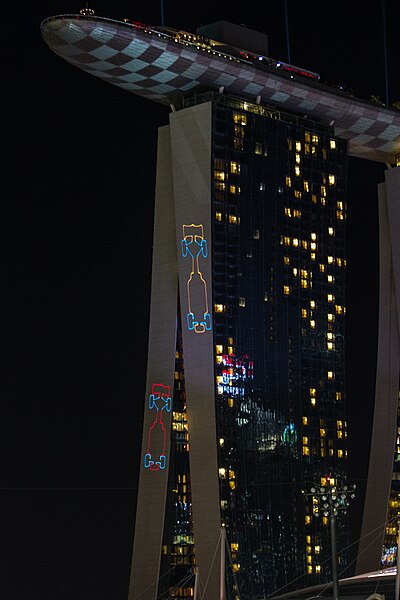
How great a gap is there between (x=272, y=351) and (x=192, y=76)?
21.3 m

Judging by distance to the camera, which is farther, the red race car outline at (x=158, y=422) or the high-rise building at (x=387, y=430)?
the high-rise building at (x=387, y=430)

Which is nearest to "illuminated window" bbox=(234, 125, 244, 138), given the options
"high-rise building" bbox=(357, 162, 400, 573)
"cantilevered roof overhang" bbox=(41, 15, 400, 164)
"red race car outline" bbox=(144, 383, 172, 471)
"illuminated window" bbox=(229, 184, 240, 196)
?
"cantilevered roof overhang" bbox=(41, 15, 400, 164)

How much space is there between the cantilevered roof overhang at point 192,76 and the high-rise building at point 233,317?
148 millimetres

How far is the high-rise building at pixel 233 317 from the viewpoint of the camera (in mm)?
95812

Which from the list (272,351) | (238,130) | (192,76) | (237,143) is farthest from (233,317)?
(192,76)

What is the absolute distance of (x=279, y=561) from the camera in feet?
330

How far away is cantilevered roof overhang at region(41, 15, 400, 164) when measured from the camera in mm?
89750

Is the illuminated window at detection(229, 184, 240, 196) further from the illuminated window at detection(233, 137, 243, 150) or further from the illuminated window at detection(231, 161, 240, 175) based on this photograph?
the illuminated window at detection(233, 137, 243, 150)

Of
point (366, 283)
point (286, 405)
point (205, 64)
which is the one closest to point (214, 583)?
point (286, 405)

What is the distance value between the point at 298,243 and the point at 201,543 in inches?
977

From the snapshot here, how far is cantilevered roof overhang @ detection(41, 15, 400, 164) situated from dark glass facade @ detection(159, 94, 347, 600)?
1853 mm

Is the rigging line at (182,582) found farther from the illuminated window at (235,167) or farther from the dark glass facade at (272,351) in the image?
the illuminated window at (235,167)

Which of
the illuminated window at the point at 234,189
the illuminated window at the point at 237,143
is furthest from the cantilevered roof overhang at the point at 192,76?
the illuminated window at the point at 234,189

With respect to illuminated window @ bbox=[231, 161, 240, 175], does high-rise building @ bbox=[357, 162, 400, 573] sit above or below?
below
